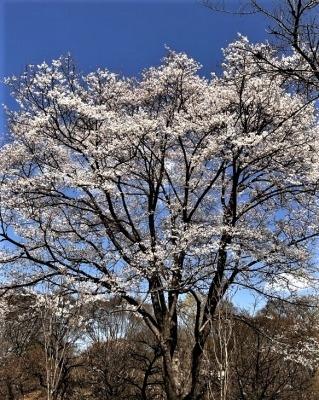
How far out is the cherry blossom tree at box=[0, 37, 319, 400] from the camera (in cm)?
1294

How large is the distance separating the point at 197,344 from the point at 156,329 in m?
1.35

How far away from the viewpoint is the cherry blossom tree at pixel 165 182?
12.9 metres

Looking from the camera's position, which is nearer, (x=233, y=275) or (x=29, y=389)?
(x=233, y=275)

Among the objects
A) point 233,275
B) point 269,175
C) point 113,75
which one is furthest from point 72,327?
point 113,75

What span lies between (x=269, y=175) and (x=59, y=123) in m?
5.83

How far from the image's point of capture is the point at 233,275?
1278 cm

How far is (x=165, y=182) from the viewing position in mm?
15273

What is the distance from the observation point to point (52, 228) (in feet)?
46.4

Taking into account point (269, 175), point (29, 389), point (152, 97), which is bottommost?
point (29, 389)

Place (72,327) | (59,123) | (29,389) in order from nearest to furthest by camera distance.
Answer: (72,327), (59,123), (29,389)

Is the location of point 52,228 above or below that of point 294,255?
above

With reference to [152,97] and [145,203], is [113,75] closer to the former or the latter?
[152,97]

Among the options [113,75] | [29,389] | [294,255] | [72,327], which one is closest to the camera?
[72,327]

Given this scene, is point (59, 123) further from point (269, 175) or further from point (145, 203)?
point (269, 175)
